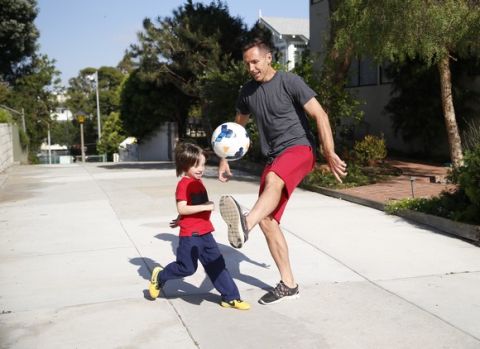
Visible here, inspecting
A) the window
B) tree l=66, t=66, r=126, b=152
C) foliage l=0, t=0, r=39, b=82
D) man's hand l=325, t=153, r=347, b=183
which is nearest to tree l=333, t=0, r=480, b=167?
man's hand l=325, t=153, r=347, b=183

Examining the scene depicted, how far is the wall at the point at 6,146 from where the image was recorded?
17.7 m

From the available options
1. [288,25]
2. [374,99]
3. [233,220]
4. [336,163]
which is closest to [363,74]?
[374,99]

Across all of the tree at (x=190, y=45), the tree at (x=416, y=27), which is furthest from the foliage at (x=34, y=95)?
the tree at (x=416, y=27)

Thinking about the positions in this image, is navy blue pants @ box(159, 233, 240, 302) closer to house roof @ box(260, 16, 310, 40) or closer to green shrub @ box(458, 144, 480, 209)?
green shrub @ box(458, 144, 480, 209)

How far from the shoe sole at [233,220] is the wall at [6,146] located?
15.0 m

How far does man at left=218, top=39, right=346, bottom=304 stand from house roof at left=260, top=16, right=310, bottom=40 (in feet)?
112

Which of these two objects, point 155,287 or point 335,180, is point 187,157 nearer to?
point 155,287

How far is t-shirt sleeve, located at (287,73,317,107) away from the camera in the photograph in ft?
13.1

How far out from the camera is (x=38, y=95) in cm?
3070

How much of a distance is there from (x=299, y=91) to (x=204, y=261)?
141 cm

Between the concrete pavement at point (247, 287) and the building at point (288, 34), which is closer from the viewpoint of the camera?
the concrete pavement at point (247, 287)

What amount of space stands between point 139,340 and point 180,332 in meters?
0.28

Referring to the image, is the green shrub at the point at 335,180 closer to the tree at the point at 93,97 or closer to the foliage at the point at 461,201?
the foliage at the point at 461,201

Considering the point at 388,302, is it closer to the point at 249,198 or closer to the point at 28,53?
the point at 249,198
